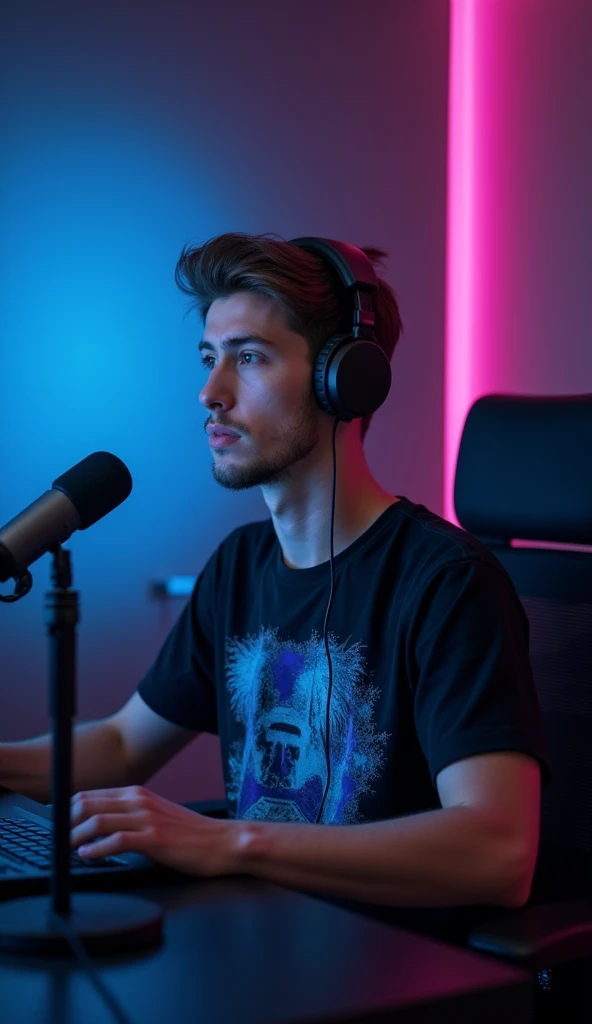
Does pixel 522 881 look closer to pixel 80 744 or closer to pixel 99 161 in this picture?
pixel 80 744

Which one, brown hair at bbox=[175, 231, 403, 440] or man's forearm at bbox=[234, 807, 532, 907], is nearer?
man's forearm at bbox=[234, 807, 532, 907]

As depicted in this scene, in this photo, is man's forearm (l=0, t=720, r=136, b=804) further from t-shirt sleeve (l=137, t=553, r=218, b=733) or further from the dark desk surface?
the dark desk surface

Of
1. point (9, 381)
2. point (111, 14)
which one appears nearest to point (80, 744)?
point (9, 381)

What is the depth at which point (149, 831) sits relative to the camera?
3.03ft

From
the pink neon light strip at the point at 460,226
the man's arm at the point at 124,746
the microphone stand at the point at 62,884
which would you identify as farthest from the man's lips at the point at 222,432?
the pink neon light strip at the point at 460,226

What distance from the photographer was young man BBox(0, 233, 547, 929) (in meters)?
1.01

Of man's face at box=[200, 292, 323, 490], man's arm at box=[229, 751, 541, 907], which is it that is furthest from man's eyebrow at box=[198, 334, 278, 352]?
man's arm at box=[229, 751, 541, 907]

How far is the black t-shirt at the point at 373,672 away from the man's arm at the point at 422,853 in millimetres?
67

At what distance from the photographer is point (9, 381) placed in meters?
2.13

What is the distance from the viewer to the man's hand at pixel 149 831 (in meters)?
0.92

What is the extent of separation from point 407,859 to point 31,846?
1.07ft

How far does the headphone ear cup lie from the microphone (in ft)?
1.62

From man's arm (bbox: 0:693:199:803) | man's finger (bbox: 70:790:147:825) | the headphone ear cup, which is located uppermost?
the headphone ear cup

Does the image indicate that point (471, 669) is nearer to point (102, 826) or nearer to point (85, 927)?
point (102, 826)
